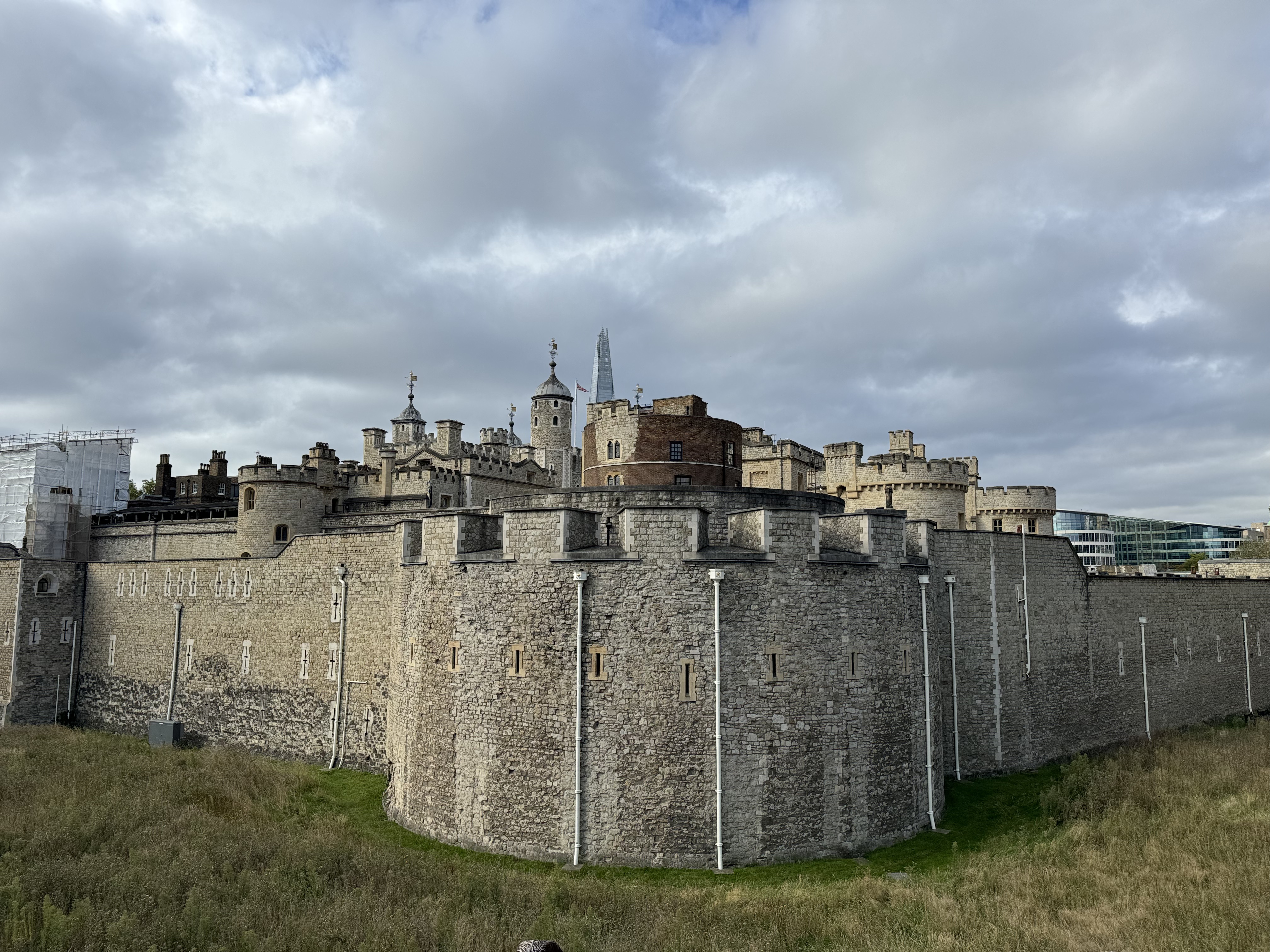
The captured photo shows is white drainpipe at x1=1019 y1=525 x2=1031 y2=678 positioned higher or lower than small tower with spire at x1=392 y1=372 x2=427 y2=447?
lower

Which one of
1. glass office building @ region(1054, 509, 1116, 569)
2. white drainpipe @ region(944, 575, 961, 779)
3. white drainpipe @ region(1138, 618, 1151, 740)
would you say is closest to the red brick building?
white drainpipe @ region(944, 575, 961, 779)

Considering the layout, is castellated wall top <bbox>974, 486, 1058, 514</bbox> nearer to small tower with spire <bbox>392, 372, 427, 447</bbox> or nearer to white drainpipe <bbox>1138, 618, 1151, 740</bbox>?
white drainpipe <bbox>1138, 618, 1151, 740</bbox>

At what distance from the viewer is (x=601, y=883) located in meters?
16.4

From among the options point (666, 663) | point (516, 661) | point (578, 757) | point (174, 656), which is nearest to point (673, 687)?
point (666, 663)

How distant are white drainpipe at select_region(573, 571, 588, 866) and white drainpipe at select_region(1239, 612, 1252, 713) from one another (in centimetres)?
3742

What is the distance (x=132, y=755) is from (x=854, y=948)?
83.8ft

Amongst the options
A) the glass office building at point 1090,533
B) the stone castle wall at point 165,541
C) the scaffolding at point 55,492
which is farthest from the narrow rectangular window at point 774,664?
the glass office building at point 1090,533

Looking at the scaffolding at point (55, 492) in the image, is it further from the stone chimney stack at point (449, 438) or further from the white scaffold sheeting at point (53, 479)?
the stone chimney stack at point (449, 438)

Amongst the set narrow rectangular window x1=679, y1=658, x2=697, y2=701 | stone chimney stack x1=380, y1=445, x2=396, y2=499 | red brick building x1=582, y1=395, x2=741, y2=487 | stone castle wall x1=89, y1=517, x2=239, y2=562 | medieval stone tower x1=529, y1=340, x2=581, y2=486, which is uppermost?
medieval stone tower x1=529, y1=340, x2=581, y2=486

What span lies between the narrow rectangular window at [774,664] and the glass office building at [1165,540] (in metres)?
120

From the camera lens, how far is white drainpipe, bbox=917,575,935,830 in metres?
21.0

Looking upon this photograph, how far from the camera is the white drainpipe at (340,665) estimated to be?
2778 centimetres

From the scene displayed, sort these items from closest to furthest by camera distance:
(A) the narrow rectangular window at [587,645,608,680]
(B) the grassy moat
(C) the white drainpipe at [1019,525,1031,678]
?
(B) the grassy moat → (A) the narrow rectangular window at [587,645,608,680] → (C) the white drainpipe at [1019,525,1031,678]

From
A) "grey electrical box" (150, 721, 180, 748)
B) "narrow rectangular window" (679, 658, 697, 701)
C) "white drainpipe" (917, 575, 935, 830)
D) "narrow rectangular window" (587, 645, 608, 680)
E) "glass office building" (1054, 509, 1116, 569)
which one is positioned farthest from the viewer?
"glass office building" (1054, 509, 1116, 569)
